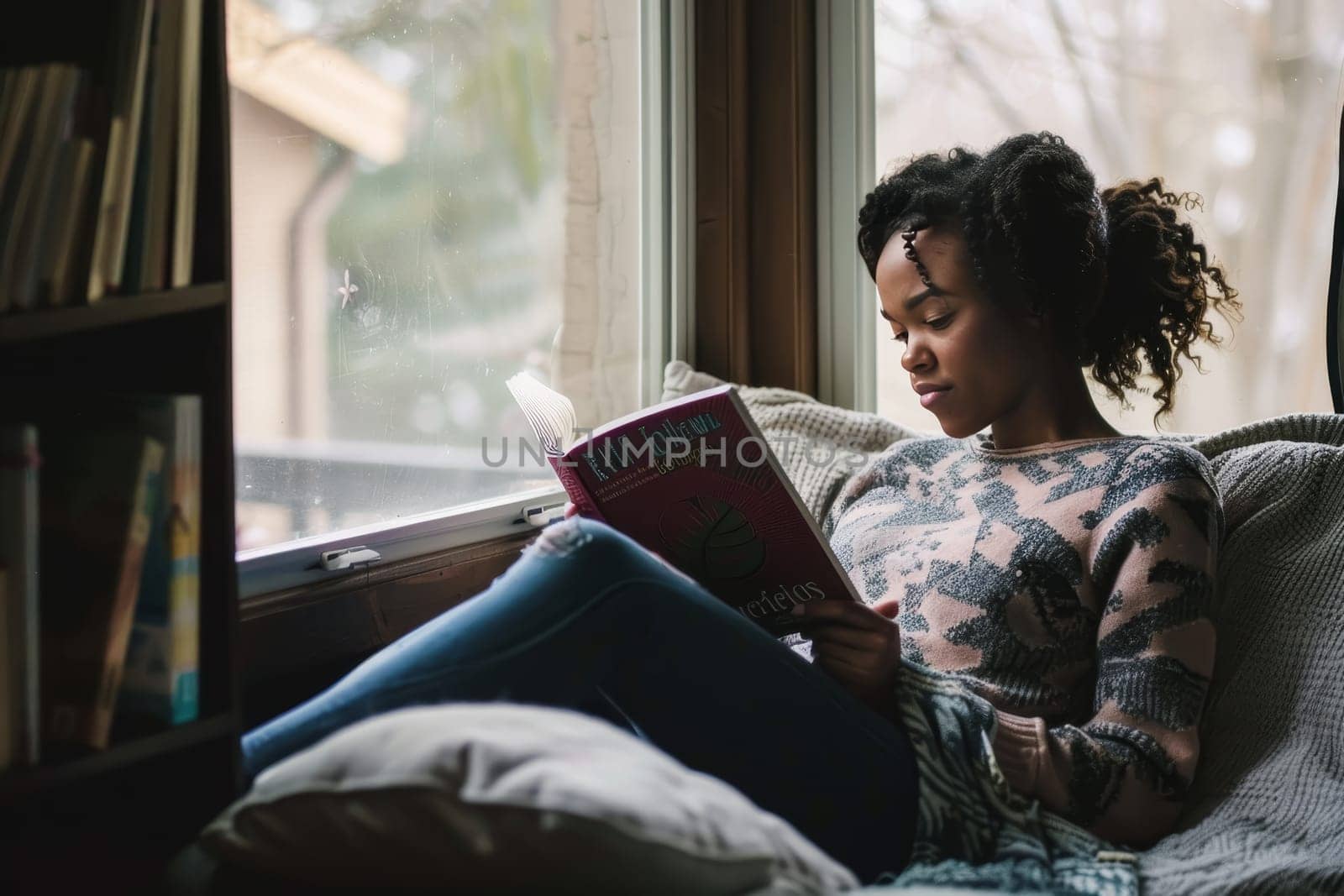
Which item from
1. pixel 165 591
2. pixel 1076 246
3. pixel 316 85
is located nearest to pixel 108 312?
pixel 165 591

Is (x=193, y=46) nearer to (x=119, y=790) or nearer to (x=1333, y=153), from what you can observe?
(x=119, y=790)

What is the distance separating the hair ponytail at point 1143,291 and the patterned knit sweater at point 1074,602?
15 centimetres

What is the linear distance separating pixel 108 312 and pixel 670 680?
51 centimetres

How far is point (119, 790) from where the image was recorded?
2.54ft

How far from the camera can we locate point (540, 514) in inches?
61.6

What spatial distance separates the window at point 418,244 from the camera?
1.22 meters

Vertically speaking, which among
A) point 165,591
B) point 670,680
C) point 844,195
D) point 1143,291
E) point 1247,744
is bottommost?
point 1247,744

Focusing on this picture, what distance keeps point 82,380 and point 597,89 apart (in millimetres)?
1150

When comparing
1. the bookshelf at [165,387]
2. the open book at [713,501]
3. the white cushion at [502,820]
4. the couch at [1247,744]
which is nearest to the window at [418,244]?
the bookshelf at [165,387]

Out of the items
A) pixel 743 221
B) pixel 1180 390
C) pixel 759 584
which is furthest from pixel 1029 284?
pixel 743 221

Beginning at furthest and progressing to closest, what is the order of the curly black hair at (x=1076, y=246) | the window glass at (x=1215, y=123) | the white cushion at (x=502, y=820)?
the window glass at (x=1215, y=123) → the curly black hair at (x=1076, y=246) → the white cushion at (x=502, y=820)

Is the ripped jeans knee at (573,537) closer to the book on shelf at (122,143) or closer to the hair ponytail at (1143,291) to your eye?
the book on shelf at (122,143)

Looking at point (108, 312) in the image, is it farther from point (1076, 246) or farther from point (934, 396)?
point (1076, 246)

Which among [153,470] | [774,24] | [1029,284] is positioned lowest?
[153,470]
